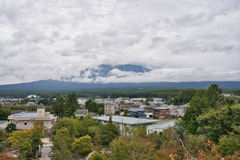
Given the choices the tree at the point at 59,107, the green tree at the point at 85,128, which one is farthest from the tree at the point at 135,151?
the tree at the point at 59,107

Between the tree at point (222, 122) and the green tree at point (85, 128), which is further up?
the tree at point (222, 122)

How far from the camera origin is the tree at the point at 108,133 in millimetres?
22827

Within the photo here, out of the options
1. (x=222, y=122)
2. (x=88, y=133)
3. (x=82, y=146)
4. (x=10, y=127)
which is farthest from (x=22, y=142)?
(x=222, y=122)

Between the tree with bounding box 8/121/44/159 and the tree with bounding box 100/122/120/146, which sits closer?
the tree with bounding box 8/121/44/159

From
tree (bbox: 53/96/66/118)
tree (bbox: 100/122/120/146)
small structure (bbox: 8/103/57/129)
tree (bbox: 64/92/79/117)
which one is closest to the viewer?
tree (bbox: 100/122/120/146)

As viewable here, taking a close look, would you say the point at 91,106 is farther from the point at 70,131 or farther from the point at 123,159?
the point at 123,159

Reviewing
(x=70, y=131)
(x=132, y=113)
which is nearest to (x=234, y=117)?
(x=70, y=131)

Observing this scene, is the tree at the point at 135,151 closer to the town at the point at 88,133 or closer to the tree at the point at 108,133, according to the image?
the town at the point at 88,133

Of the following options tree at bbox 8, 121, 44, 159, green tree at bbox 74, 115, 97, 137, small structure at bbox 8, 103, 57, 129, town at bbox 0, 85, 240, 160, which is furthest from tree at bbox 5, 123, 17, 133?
tree at bbox 8, 121, 44, 159

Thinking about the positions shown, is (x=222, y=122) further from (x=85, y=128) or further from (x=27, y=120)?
(x=27, y=120)

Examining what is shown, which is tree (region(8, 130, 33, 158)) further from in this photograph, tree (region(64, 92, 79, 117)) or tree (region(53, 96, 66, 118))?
tree (region(53, 96, 66, 118))

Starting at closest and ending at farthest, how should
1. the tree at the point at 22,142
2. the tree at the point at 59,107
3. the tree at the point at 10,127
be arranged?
the tree at the point at 22,142 → the tree at the point at 10,127 → the tree at the point at 59,107

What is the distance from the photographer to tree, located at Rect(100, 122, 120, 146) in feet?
74.9

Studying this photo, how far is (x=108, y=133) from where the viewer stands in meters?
23.1
